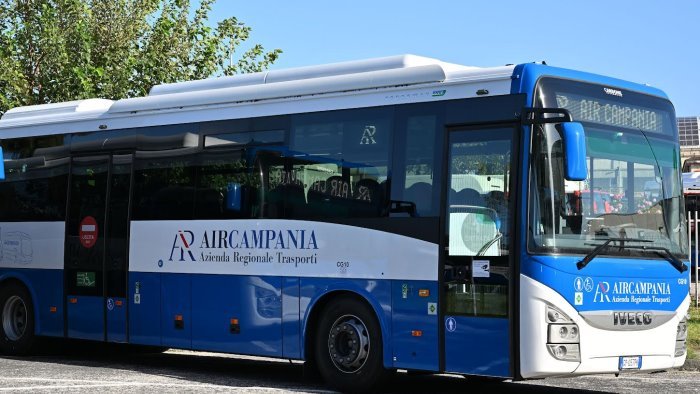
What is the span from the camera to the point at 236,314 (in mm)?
14422

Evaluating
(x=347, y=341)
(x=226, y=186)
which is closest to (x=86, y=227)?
(x=226, y=186)

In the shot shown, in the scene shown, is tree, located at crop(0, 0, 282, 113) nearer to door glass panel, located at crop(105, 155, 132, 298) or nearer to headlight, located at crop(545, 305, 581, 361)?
door glass panel, located at crop(105, 155, 132, 298)

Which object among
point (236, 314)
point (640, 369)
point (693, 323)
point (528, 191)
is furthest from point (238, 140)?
point (693, 323)

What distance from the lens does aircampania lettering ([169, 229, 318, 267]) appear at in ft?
45.1

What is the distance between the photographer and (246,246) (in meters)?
14.4

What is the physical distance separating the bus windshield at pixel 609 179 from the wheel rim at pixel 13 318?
9.17 meters

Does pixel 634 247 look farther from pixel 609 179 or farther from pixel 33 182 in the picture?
pixel 33 182

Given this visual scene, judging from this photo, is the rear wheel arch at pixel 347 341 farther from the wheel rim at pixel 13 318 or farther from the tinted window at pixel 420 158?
the wheel rim at pixel 13 318

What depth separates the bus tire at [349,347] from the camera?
12.9 m

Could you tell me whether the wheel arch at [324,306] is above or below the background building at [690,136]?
below

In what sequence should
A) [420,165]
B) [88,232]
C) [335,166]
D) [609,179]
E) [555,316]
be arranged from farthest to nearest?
1. [88,232]
2. [335,166]
3. [420,165]
4. [609,179]
5. [555,316]

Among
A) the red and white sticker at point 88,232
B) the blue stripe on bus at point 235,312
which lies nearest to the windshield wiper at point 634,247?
the blue stripe on bus at point 235,312

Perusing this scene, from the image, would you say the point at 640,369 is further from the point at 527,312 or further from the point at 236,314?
the point at 236,314

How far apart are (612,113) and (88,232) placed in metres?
7.66
